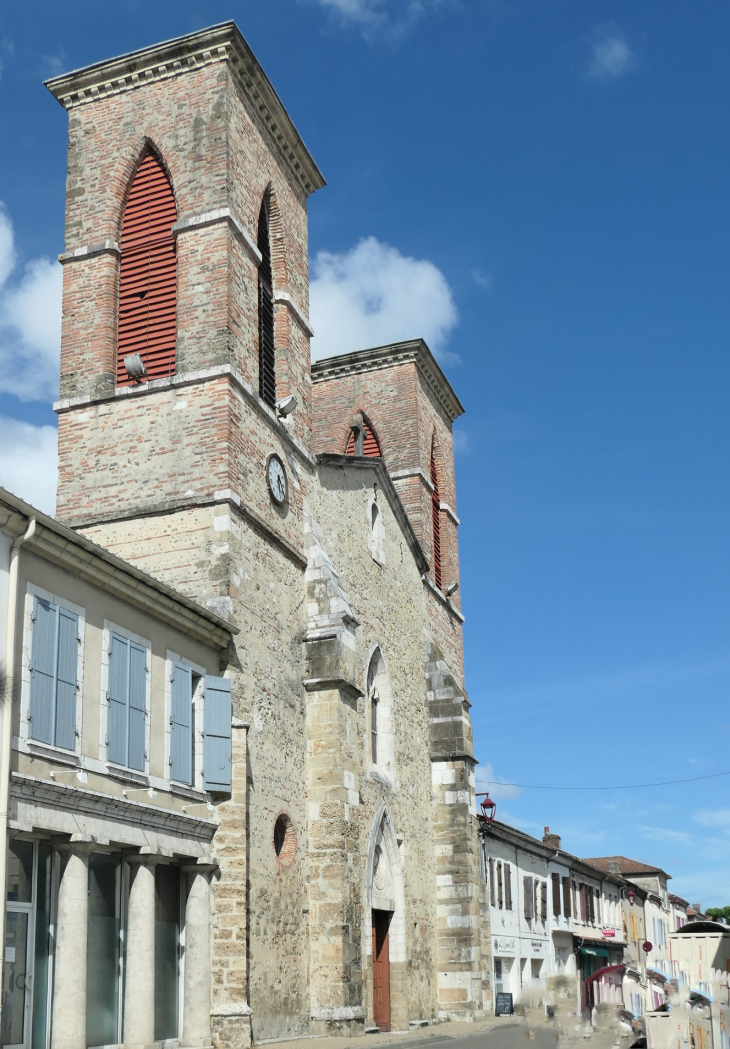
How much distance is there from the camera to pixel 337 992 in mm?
16328

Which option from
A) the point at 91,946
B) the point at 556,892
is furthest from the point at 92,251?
the point at 556,892

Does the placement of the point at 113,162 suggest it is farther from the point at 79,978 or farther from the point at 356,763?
the point at 79,978

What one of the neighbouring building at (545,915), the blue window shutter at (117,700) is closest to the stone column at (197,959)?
the blue window shutter at (117,700)

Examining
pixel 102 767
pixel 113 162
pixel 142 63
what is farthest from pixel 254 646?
pixel 142 63

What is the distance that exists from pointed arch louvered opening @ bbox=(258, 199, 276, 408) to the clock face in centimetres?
112

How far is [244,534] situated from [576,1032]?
8011 mm

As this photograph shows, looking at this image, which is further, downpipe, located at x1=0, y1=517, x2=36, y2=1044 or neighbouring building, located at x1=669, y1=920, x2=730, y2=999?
neighbouring building, located at x1=669, y1=920, x2=730, y2=999

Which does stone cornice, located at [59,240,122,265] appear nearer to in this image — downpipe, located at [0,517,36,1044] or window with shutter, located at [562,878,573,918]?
downpipe, located at [0,517,36,1044]

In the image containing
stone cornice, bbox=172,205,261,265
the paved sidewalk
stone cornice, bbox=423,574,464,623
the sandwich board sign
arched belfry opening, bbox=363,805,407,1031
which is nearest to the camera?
the paved sidewalk

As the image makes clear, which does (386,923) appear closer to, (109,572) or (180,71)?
(109,572)

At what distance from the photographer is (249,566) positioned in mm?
16594

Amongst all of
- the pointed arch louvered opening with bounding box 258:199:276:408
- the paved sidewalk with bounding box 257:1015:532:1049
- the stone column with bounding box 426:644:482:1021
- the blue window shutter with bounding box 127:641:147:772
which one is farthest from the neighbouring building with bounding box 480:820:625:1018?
the blue window shutter with bounding box 127:641:147:772

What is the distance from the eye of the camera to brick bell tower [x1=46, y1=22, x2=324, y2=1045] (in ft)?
51.7

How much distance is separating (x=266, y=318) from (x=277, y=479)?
10.7 ft
